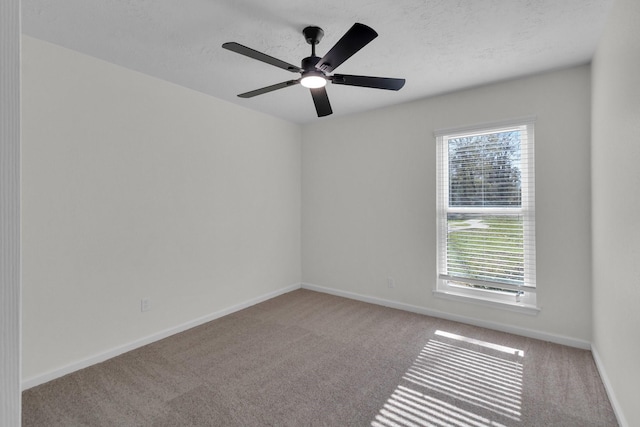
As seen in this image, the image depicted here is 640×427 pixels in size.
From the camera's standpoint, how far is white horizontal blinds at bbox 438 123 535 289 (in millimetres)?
3037

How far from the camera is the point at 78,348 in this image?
8.13ft

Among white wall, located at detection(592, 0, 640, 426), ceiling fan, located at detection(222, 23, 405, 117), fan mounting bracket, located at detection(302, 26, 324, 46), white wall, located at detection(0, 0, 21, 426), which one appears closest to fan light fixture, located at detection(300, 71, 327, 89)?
ceiling fan, located at detection(222, 23, 405, 117)

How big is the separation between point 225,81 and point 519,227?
318 centimetres

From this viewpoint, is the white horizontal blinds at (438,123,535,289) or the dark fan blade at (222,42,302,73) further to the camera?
the white horizontal blinds at (438,123,535,289)

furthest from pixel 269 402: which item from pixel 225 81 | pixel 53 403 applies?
pixel 225 81

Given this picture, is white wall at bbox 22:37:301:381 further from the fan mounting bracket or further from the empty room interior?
the fan mounting bracket

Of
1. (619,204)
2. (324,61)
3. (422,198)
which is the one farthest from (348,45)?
(422,198)

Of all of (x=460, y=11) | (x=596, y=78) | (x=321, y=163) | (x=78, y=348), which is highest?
(x=460, y=11)

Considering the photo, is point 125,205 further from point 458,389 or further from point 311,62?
point 458,389

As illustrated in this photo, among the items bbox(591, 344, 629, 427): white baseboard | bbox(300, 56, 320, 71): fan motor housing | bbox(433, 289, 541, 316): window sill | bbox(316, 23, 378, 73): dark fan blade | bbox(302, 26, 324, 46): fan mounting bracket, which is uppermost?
bbox(302, 26, 324, 46): fan mounting bracket

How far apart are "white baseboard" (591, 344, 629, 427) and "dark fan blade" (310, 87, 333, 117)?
2727mm

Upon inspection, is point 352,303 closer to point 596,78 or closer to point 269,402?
point 269,402

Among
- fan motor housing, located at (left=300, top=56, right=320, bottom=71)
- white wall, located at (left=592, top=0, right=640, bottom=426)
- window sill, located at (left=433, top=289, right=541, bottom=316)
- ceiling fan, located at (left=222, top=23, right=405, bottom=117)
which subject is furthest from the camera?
window sill, located at (left=433, top=289, right=541, bottom=316)

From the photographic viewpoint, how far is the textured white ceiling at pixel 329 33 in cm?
194
